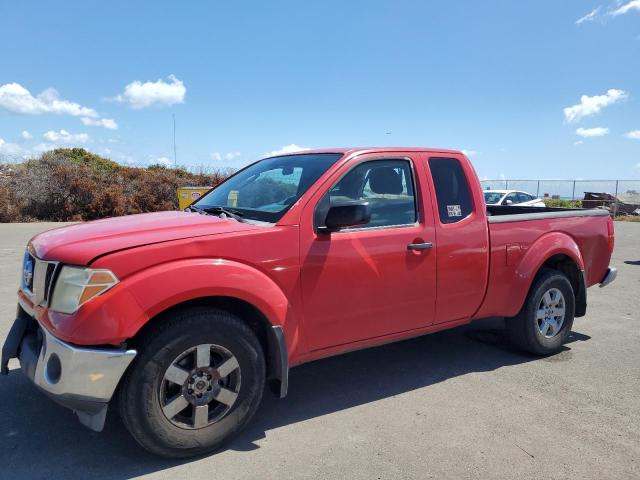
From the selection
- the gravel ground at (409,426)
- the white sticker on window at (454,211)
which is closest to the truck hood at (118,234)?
the gravel ground at (409,426)

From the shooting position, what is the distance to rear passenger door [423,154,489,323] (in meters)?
4.07

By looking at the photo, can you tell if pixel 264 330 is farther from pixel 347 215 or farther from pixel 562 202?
pixel 562 202

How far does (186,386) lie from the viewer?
9.82ft

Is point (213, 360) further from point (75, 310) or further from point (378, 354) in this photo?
point (378, 354)

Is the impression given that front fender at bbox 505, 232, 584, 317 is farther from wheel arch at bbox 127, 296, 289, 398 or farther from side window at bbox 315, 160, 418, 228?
wheel arch at bbox 127, 296, 289, 398

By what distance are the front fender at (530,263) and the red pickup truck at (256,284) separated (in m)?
0.02

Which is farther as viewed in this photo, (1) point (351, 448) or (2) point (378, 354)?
(2) point (378, 354)

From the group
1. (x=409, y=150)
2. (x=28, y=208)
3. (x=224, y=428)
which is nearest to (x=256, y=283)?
(x=224, y=428)

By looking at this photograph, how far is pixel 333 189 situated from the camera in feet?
12.0

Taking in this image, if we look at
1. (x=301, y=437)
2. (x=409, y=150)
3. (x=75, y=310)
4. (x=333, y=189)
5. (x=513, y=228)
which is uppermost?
(x=409, y=150)

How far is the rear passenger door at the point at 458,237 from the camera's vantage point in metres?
4.07

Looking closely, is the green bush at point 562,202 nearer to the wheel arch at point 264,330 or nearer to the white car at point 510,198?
the white car at point 510,198

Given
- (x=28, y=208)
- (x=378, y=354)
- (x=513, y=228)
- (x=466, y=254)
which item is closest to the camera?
(x=466, y=254)

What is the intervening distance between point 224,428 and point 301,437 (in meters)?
0.53
